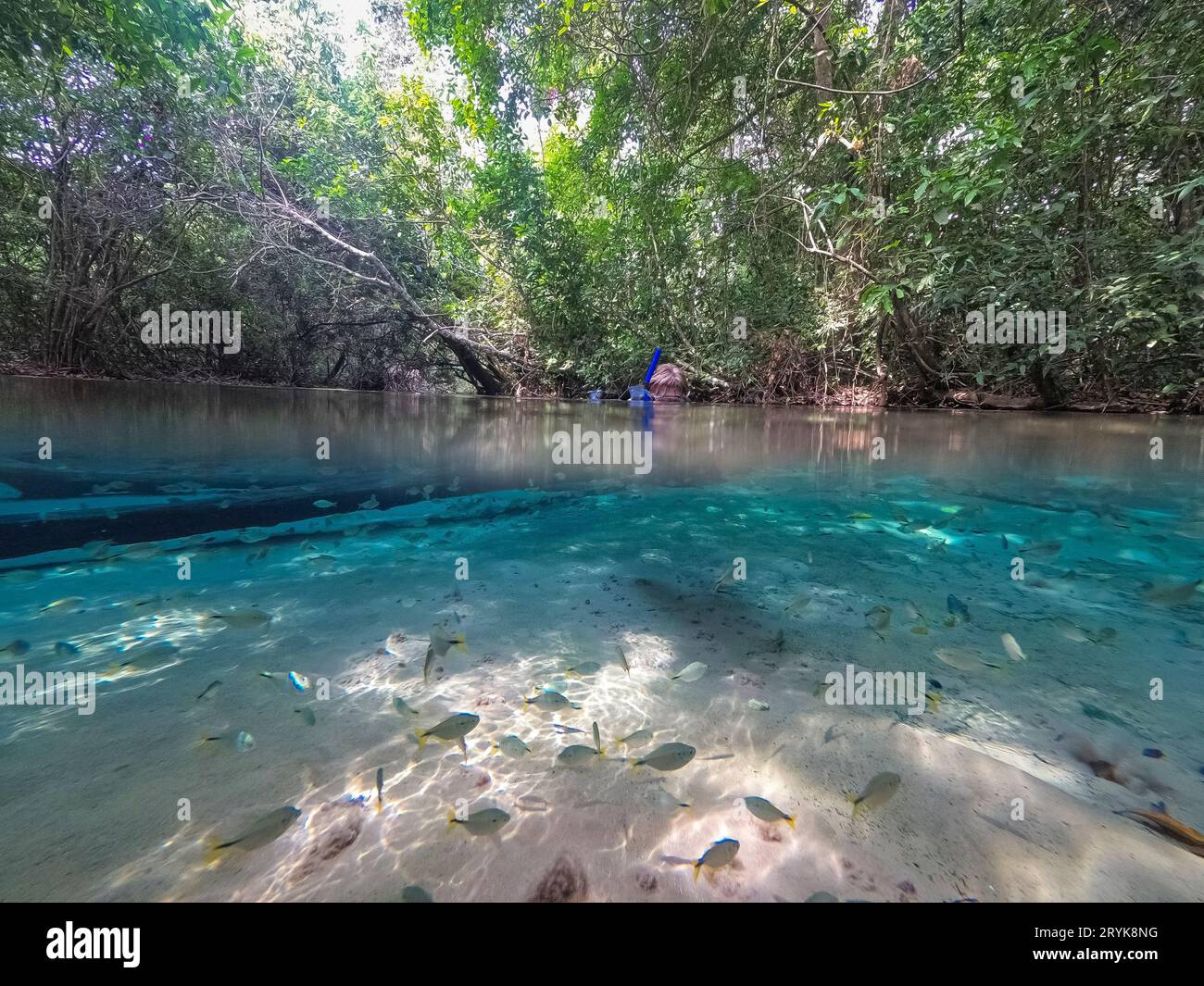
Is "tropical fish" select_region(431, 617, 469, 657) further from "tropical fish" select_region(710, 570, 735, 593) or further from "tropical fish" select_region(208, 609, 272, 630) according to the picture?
"tropical fish" select_region(710, 570, 735, 593)

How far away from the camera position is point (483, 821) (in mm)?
918

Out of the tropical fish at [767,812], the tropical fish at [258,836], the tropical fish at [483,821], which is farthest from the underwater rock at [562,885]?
the tropical fish at [258,836]

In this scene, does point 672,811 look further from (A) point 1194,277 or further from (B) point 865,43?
(B) point 865,43

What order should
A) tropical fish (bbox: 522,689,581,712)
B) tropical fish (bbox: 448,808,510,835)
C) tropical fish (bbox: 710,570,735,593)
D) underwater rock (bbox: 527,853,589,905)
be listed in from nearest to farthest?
underwater rock (bbox: 527,853,589,905)
tropical fish (bbox: 448,808,510,835)
tropical fish (bbox: 522,689,581,712)
tropical fish (bbox: 710,570,735,593)

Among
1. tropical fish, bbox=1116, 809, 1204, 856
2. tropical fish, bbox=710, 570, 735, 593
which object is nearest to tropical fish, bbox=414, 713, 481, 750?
tropical fish, bbox=710, 570, 735, 593

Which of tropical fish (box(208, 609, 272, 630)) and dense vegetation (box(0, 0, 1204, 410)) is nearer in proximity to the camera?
tropical fish (box(208, 609, 272, 630))

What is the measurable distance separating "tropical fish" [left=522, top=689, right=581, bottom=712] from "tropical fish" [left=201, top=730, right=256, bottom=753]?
0.61 meters

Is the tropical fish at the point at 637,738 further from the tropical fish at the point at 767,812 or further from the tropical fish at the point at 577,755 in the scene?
the tropical fish at the point at 767,812

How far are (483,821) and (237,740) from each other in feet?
2.08

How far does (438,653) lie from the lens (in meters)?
1.51

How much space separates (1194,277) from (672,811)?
10387 mm

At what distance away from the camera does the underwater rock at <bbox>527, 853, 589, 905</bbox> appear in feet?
2.61

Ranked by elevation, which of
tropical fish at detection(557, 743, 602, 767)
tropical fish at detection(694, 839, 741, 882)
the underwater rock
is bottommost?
the underwater rock

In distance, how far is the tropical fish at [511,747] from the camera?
3.65 feet
